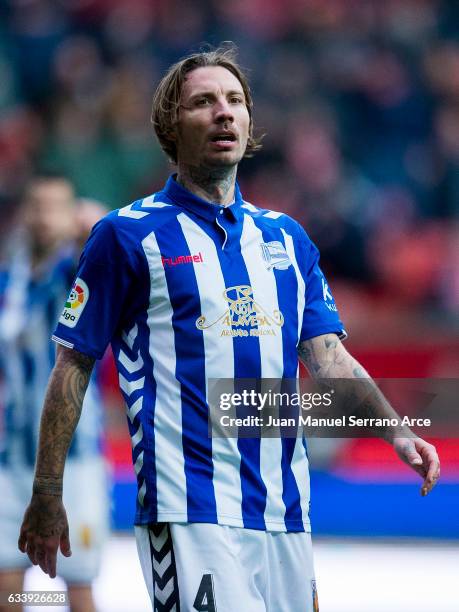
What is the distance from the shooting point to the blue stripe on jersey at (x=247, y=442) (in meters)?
2.67

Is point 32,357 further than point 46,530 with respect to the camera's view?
Yes

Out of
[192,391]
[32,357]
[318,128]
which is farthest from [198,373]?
[318,128]

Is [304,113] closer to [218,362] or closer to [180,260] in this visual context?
[180,260]

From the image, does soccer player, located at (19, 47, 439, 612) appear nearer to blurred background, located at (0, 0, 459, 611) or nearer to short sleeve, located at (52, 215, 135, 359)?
short sleeve, located at (52, 215, 135, 359)

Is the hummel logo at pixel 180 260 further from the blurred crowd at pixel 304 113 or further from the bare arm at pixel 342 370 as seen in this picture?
the blurred crowd at pixel 304 113

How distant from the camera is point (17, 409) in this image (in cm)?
460

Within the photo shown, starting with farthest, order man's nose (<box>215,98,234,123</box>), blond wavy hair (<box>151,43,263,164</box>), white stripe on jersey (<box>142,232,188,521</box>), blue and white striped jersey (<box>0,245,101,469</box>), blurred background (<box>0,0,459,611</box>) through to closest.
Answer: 1. blurred background (<box>0,0,459,611</box>)
2. blue and white striped jersey (<box>0,245,101,469</box>)
3. blond wavy hair (<box>151,43,263,164</box>)
4. man's nose (<box>215,98,234,123</box>)
5. white stripe on jersey (<box>142,232,188,521</box>)

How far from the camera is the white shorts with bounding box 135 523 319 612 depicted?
2.54m

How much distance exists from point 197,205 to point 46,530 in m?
0.87

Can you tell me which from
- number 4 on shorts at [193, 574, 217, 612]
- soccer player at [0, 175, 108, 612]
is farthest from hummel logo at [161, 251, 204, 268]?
soccer player at [0, 175, 108, 612]

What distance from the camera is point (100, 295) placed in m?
2.74

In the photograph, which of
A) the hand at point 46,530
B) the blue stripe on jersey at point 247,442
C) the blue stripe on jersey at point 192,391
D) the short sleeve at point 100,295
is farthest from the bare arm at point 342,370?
the hand at point 46,530

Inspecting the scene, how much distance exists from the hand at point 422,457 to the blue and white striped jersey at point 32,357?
197 cm

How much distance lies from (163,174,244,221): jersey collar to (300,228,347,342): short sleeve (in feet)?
0.68
